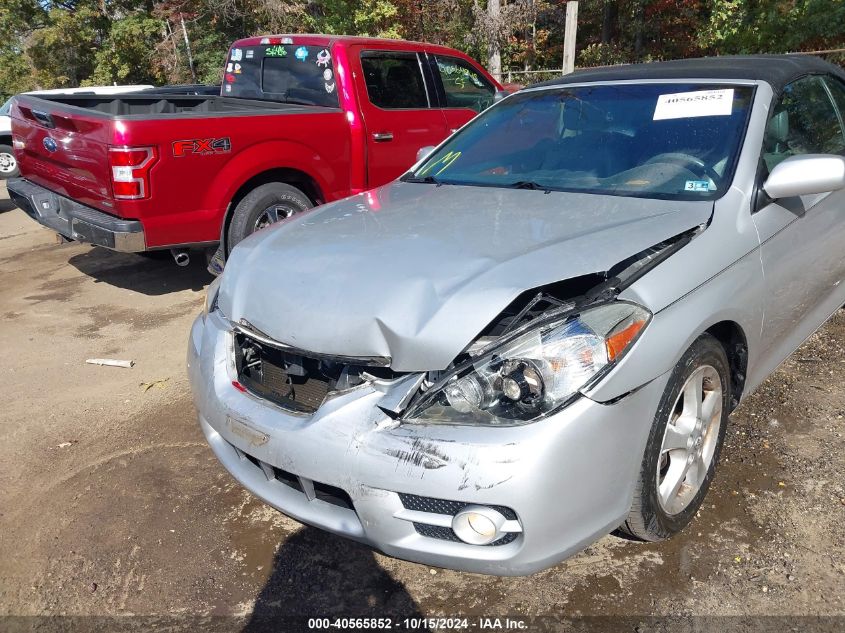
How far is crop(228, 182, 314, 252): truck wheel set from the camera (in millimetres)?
5344

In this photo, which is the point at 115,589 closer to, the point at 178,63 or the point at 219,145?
the point at 219,145

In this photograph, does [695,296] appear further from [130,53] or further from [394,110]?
[130,53]

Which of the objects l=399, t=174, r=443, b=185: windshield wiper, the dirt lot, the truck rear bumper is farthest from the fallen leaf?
l=399, t=174, r=443, b=185: windshield wiper

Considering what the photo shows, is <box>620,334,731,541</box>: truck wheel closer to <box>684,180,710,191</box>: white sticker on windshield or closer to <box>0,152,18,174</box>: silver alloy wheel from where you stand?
<box>684,180,710,191</box>: white sticker on windshield

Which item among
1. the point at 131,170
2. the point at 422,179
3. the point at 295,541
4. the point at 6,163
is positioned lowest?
the point at 6,163

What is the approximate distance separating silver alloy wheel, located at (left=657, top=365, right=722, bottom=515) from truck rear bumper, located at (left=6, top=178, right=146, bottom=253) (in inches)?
150

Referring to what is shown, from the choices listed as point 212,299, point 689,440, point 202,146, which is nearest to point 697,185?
point 689,440

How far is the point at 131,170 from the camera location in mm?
4676

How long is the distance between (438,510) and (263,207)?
393 cm

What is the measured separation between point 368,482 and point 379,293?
61cm

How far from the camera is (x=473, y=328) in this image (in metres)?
2.11

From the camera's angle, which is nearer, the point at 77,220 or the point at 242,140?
the point at 77,220

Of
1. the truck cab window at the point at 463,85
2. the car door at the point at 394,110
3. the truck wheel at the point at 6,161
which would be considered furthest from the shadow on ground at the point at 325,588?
the truck wheel at the point at 6,161

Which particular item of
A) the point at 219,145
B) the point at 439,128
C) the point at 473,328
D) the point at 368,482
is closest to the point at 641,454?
the point at 473,328
